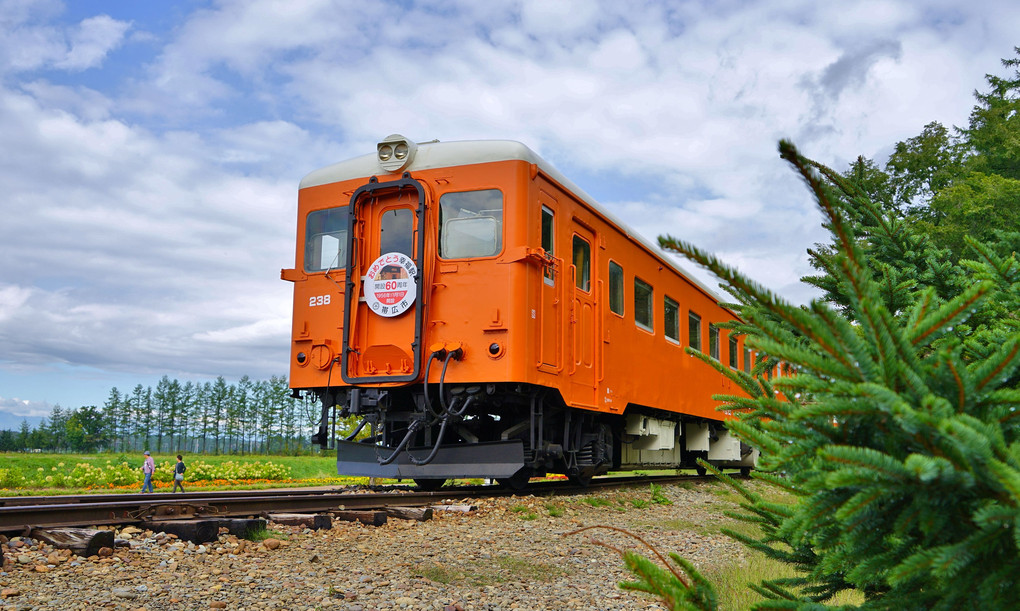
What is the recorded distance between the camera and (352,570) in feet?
14.5

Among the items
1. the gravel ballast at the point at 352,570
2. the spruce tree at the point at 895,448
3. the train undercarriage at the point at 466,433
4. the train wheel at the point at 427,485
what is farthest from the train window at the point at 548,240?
the spruce tree at the point at 895,448

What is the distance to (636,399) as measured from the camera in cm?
1055

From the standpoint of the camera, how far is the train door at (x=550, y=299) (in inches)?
330

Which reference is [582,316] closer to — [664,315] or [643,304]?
[643,304]

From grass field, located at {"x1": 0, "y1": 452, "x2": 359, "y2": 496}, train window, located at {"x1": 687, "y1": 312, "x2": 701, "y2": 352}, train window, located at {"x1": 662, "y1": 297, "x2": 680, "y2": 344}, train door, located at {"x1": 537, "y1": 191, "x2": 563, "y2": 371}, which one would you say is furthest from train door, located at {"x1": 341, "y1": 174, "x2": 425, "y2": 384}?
grass field, located at {"x1": 0, "y1": 452, "x2": 359, "y2": 496}

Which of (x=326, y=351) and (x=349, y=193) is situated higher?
(x=349, y=193)

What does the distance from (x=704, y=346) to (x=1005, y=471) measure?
1277 centimetres

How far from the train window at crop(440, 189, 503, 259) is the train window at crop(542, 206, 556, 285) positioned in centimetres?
62

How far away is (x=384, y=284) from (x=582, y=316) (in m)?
2.28

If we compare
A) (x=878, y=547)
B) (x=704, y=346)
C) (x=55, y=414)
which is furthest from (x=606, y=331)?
(x=55, y=414)

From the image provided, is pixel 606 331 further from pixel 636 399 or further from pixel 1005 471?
pixel 1005 471

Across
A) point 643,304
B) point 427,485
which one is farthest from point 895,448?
point 643,304

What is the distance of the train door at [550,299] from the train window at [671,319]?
3.55 metres

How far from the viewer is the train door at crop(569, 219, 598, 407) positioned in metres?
8.96
